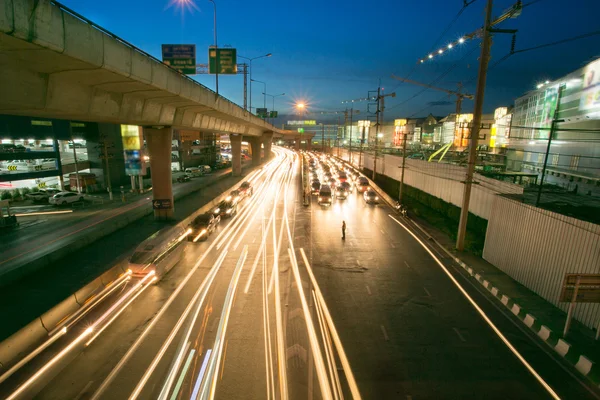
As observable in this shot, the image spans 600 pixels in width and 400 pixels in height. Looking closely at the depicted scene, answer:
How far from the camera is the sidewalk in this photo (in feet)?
28.6

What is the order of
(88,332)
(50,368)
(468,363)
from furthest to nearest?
(88,332) < (468,363) < (50,368)

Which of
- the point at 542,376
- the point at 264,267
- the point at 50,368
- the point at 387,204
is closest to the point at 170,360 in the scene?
the point at 50,368

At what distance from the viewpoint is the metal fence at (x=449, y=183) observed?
2005 centimetres

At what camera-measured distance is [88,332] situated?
387 inches

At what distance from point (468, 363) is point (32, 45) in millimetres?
14863

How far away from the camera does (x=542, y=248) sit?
1251 cm

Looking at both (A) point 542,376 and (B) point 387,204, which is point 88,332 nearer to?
(A) point 542,376

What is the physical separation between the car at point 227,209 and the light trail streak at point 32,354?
16.3 metres

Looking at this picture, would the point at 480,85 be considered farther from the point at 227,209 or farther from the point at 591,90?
the point at 591,90

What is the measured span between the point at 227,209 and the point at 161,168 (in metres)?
6.45

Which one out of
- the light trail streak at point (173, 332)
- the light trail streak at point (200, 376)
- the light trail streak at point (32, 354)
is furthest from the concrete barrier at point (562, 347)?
the light trail streak at point (32, 354)

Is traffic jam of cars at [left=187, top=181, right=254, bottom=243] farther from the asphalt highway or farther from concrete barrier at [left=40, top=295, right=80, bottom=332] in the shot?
concrete barrier at [left=40, top=295, right=80, bottom=332]

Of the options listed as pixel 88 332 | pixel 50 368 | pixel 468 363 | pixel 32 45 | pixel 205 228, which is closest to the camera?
pixel 32 45

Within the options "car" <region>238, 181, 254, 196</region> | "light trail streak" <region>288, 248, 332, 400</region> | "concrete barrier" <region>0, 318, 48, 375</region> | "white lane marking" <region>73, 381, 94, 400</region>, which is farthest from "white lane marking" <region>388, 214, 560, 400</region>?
"car" <region>238, 181, 254, 196</region>
